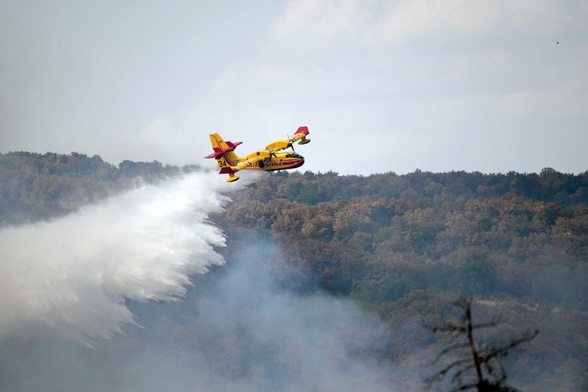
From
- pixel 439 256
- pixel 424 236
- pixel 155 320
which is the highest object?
pixel 424 236

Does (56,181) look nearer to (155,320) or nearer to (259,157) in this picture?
(155,320)

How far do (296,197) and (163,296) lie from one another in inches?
2475

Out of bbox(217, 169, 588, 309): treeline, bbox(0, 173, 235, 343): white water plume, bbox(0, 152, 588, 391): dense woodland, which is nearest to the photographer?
bbox(0, 173, 235, 343): white water plume

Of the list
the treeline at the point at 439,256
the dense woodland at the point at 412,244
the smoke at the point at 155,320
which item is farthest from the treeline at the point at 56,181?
the treeline at the point at 439,256

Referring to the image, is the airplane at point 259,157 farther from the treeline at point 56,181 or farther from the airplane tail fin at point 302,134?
the treeline at point 56,181

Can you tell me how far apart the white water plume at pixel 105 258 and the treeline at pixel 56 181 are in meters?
4.92

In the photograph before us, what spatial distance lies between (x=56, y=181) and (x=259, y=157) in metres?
64.6

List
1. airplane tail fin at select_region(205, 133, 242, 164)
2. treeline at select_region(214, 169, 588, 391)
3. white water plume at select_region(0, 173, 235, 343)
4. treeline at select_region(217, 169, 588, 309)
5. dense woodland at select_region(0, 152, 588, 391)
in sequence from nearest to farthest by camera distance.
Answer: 1. airplane tail fin at select_region(205, 133, 242, 164)
2. white water plume at select_region(0, 173, 235, 343)
3. treeline at select_region(214, 169, 588, 391)
4. dense woodland at select_region(0, 152, 588, 391)
5. treeline at select_region(217, 169, 588, 309)

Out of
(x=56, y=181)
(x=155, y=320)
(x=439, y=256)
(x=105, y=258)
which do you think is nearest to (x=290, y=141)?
(x=105, y=258)

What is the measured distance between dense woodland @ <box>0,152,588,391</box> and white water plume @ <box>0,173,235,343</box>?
17.9 feet

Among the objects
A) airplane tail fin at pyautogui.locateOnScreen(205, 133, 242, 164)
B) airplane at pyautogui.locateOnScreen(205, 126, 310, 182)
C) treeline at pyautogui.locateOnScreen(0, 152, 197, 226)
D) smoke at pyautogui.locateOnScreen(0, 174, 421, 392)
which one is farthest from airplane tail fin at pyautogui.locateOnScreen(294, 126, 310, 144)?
treeline at pyautogui.locateOnScreen(0, 152, 197, 226)

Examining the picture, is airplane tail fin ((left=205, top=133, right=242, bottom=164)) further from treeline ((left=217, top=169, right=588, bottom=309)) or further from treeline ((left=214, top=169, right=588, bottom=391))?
treeline ((left=217, top=169, right=588, bottom=309))

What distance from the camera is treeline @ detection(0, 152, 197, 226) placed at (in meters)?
96.2

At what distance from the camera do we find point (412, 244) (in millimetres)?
109000
